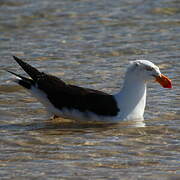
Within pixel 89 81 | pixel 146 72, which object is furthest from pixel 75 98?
pixel 89 81

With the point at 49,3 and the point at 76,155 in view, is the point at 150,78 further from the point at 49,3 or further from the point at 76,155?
the point at 49,3

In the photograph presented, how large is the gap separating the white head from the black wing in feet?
1.48

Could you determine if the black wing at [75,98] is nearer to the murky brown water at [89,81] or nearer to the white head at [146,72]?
the murky brown water at [89,81]

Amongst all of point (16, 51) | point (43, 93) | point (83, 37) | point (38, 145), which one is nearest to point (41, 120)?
point (43, 93)

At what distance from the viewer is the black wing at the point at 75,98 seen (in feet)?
30.7

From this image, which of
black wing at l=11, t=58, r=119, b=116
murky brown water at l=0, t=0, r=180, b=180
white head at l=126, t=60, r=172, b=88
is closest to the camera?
murky brown water at l=0, t=0, r=180, b=180

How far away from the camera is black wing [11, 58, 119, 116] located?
369 inches

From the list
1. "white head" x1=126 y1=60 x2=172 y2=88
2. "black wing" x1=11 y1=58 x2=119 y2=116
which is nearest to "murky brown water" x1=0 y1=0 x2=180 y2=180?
"black wing" x1=11 y1=58 x2=119 y2=116

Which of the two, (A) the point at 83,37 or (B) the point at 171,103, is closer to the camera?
(B) the point at 171,103

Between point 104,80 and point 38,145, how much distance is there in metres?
3.36

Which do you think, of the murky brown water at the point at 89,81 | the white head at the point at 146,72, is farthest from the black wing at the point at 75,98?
the white head at the point at 146,72

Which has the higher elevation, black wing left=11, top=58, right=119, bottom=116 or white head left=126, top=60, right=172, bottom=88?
white head left=126, top=60, right=172, bottom=88

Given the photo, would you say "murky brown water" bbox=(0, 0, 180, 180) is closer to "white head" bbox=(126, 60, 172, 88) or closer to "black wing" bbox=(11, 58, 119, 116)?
"black wing" bbox=(11, 58, 119, 116)

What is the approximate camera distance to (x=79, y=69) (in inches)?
478
